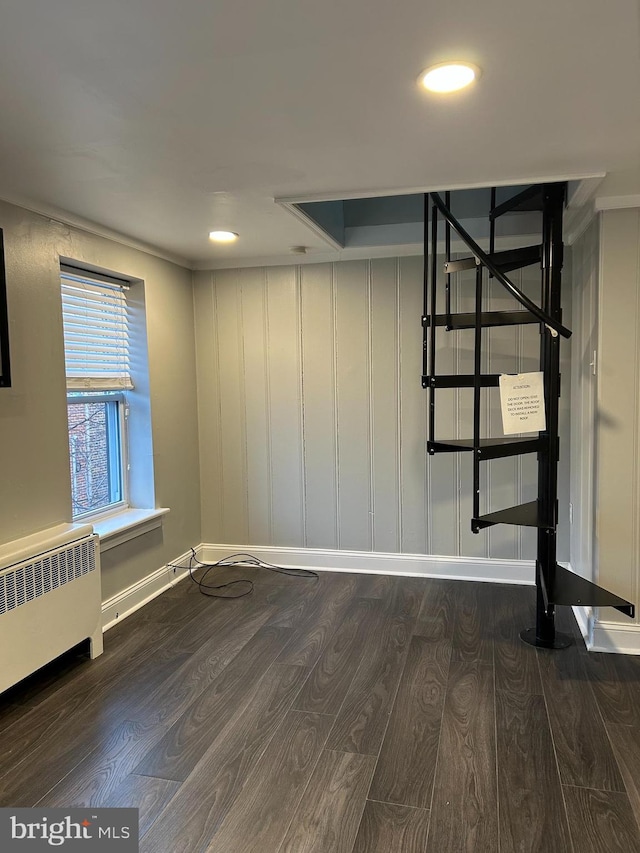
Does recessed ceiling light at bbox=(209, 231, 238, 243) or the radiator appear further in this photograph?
recessed ceiling light at bbox=(209, 231, 238, 243)

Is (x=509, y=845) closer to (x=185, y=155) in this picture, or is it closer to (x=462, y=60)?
(x=462, y=60)

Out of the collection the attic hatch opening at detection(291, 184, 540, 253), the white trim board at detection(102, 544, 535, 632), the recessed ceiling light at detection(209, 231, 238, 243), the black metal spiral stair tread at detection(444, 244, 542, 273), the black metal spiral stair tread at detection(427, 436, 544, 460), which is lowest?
the white trim board at detection(102, 544, 535, 632)

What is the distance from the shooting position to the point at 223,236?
334 cm

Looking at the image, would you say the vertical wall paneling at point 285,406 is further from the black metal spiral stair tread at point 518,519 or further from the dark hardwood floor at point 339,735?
the black metal spiral stair tread at point 518,519

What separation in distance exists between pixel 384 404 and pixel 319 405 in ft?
1.47

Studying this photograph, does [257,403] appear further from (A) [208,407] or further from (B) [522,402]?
(B) [522,402]

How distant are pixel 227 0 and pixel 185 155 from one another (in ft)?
3.05

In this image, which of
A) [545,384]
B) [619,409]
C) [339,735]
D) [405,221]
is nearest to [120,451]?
[339,735]

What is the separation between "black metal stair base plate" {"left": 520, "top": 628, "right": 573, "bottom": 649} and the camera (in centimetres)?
286

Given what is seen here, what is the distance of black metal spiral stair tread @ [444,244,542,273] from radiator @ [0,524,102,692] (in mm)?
2198

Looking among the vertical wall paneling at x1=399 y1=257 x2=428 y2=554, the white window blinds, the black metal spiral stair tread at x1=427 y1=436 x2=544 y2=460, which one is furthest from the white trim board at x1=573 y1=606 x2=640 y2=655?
the white window blinds

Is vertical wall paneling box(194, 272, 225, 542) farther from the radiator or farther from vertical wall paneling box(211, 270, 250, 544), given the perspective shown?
the radiator

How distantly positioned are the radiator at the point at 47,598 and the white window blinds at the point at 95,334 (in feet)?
2.84

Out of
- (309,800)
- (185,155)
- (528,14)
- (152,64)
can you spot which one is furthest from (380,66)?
(309,800)
